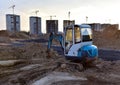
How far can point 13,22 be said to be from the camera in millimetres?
61094

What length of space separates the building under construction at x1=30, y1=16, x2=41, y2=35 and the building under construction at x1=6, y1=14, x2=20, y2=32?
3174 millimetres

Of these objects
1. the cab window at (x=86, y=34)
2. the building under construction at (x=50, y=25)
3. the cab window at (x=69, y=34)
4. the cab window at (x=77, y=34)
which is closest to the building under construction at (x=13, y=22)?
the building under construction at (x=50, y=25)

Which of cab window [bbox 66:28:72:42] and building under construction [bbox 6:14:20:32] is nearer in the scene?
cab window [bbox 66:28:72:42]

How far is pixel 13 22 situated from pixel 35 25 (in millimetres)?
4867

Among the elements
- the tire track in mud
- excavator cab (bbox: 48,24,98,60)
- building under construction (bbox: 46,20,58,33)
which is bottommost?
the tire track in mud

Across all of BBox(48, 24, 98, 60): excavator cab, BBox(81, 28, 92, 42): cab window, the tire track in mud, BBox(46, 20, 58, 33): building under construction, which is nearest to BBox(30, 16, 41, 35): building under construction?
BBox(46, 20, 58, 33): building under construction

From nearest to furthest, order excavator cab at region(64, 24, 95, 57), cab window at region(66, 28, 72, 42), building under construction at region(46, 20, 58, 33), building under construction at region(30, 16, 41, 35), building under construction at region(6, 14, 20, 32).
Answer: excavator cab at region(64, 24, 95, 57) → cab window at region(66, 28, 72, 42) → building under construction at region(46, 20, 58, 33) → building under construction at region(6, 14, 20, 32) → building under construction at region(30, 16, 41, 35)

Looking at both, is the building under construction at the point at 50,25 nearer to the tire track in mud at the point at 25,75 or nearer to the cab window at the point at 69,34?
the cab window at the point at 69,34

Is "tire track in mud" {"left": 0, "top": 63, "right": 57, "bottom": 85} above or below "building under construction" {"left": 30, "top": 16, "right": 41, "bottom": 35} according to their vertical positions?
below

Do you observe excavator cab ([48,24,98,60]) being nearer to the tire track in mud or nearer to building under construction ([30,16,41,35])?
the tire track in mud

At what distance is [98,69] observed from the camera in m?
14.8

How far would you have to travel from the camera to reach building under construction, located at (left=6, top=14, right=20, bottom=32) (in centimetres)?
6072

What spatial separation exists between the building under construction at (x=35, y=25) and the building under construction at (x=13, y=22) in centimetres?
317

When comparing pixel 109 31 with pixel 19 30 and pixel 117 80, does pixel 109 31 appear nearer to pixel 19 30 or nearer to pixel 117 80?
pixel 19 30
